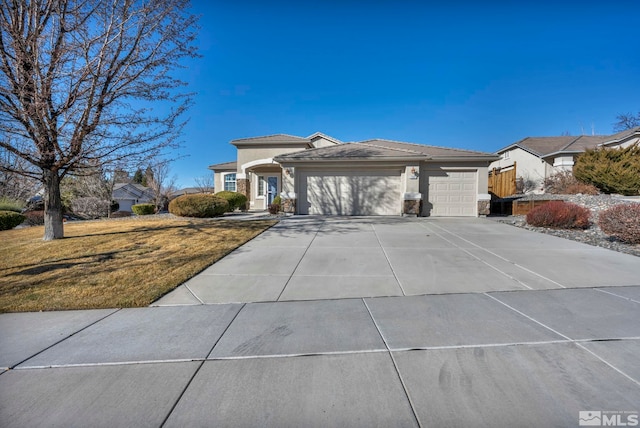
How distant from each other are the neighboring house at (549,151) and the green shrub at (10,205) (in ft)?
104

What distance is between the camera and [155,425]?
191 centimetres

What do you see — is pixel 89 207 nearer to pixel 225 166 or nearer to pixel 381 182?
pixel 225 166

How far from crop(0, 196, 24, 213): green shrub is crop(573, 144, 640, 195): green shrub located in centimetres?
3163

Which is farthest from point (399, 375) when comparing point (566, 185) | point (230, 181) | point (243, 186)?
point (230, 181)

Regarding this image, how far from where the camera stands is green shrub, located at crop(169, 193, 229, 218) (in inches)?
511

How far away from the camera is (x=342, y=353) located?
105 inches

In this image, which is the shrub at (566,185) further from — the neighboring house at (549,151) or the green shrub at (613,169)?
the neighboring house at (549,151)

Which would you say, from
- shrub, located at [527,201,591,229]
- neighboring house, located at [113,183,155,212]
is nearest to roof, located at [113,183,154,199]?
neighboring house, located at [113,183,155,212]

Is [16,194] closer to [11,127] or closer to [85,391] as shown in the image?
[11,127]

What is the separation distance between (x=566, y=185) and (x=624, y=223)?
11903mm

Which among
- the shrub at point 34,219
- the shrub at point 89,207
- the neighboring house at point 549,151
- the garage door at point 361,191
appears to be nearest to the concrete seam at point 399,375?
the garage door at point 361,191

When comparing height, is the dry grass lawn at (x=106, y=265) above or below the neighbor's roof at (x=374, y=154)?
below

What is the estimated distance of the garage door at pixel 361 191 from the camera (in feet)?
45.5

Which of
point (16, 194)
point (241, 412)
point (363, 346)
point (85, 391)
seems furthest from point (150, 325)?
point (16, 194)
